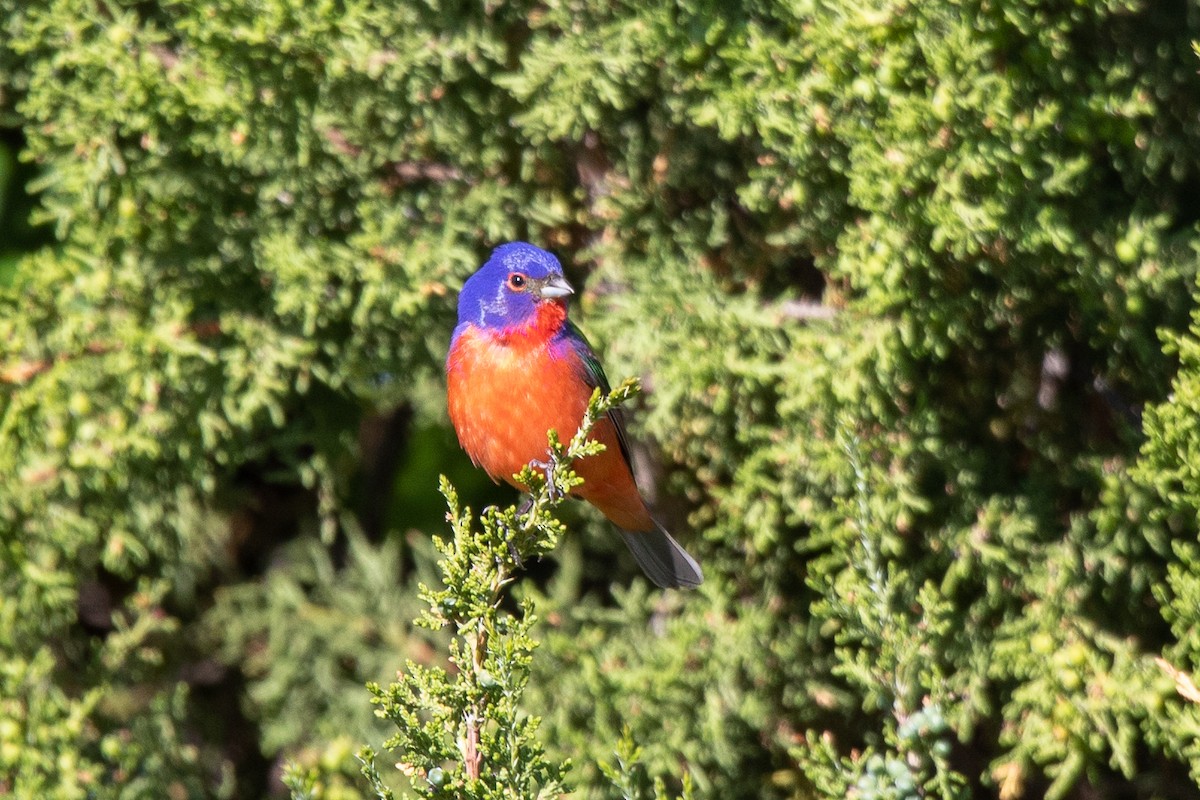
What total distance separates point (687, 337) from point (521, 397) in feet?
1.66

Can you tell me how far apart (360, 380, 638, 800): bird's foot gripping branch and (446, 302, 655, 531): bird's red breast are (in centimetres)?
115

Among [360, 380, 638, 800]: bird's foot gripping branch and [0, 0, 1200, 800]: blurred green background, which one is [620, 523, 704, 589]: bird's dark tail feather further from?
[360, 380, 638, 800]: bird's foot gripping branch

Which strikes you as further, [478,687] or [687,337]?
[687,337]

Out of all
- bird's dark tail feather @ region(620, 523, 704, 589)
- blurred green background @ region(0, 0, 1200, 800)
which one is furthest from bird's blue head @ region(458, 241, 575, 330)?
bird's dark tail feather @ region(620, 523, 704, 589)

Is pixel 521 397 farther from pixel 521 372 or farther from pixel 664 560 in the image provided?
pixel 664 560

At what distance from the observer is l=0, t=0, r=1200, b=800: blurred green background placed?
3.17 metres

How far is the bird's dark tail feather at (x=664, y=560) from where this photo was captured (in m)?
3.79

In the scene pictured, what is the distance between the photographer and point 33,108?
3930mm

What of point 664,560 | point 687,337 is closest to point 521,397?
point 687,337

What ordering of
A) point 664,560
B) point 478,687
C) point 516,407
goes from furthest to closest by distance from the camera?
point 664,560
point 516,407
point 478,687

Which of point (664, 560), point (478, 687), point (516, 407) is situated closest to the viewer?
point (478, 687)

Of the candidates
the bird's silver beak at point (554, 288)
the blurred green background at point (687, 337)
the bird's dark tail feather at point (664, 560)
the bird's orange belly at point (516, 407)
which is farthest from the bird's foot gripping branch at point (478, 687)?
the bird's dark tail feather at point (664, 560)

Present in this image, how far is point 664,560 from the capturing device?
3.85 metres

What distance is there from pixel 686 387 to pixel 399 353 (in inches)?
39.8
